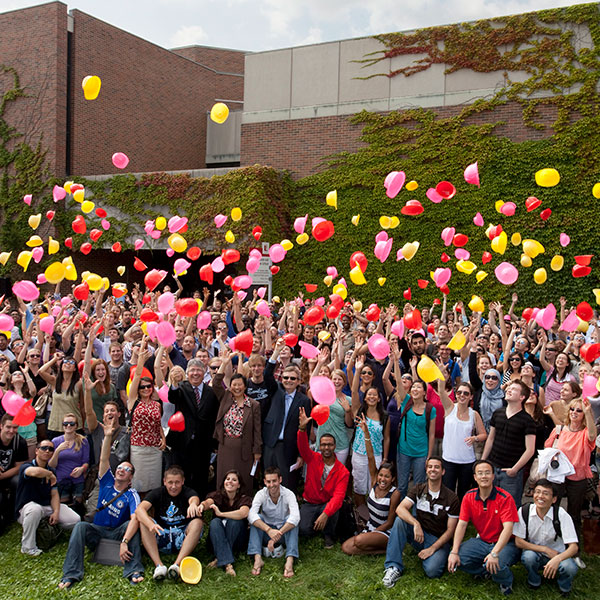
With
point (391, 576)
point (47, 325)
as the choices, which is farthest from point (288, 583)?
point (47, 325)

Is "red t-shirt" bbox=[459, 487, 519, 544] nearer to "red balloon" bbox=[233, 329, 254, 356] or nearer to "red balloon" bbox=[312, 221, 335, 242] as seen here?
"red balloon" bbox=[233, 329, 254, 356]

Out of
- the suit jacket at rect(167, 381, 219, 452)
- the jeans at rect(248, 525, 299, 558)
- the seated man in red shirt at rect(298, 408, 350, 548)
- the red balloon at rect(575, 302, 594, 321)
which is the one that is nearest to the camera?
the jeans at rect(248, 525, 299, 558)

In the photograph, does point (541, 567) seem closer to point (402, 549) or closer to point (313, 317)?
point (402, 549)

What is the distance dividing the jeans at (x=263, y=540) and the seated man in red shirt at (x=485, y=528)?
1.29 m

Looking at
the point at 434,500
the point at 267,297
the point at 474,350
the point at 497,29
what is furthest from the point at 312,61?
the point at 434,500

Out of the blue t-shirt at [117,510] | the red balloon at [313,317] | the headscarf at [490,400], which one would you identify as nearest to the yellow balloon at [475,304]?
the red balloon at [313,317]

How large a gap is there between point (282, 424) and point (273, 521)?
902mm

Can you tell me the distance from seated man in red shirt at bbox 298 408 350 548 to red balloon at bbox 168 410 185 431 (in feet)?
4.13

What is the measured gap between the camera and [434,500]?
15.9 feet

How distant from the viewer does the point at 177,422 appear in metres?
5.50

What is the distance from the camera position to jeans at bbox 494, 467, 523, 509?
5047 millimetres

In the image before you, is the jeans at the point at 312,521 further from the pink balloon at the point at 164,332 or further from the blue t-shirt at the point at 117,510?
the pink balloon at the point at 164,332

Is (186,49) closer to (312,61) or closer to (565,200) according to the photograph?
(312,61)

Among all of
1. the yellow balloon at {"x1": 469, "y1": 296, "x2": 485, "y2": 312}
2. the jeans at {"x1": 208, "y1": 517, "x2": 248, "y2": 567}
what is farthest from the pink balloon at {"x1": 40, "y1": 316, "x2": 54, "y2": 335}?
the yellow balloon at {"x1": 469, "y1": 296, "x2": 485, "y2": 312}
